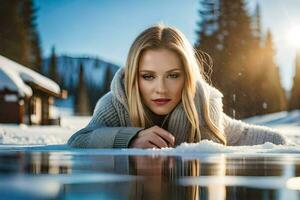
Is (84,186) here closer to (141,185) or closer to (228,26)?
(141,185)

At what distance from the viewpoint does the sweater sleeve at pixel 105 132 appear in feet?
8.38

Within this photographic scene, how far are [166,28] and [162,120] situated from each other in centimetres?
60

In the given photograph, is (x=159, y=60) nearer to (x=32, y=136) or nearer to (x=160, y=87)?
(x=160, y=87)

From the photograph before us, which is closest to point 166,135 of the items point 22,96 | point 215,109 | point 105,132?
point 105,132

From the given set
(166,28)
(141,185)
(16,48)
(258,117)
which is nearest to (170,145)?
(166,28)

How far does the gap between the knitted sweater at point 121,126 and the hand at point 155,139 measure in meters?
0.09

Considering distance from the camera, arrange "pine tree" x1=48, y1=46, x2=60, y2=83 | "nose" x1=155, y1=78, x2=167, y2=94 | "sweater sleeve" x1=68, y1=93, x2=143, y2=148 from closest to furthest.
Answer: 1. "sweater sleeve" x1=68, y1=93, x2=143, y2=148
2. "nose" x1=155, y1=78, x2=167, y2=94
3. "pine tree" x1=48, y1=46, x2=60, y2=83

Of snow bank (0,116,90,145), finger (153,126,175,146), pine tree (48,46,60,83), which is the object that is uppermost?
pine tree (48,46,60,83)

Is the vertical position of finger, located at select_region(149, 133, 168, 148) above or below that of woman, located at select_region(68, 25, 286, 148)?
below

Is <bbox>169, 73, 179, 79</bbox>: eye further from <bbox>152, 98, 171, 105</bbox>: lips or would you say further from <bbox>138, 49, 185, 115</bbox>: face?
<bbox>152, 98, 171, 105</bbox>: lips

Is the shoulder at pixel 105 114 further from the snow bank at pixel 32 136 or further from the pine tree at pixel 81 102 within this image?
the pine tree at pixel 81 102

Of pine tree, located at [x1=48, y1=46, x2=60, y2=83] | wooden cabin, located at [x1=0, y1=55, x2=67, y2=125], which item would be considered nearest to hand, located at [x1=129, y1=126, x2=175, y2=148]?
wooden cabin, located at [x1=0, y1=55, x2=67, y2=125]

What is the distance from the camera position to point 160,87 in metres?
2.87

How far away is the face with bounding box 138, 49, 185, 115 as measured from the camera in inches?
114
